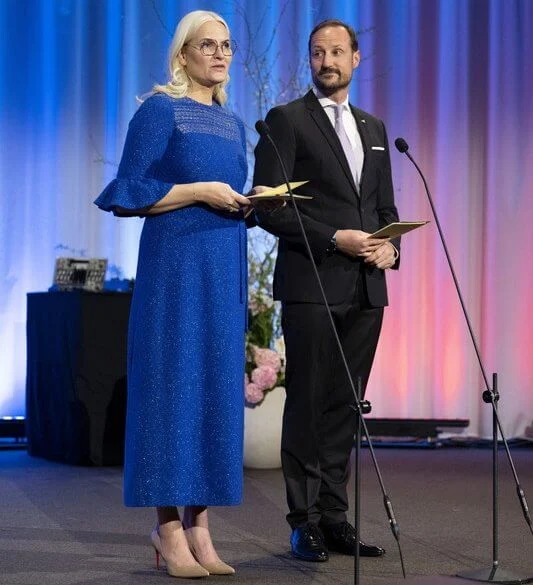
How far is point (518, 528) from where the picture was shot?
4.07m

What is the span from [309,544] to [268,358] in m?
2.31

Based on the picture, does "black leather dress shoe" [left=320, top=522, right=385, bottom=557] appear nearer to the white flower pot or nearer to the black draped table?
the white flower pot

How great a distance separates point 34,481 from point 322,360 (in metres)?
2.14

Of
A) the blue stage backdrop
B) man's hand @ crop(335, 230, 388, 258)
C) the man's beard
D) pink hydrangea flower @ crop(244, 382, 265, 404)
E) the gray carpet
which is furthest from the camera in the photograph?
the blue stage backdrop

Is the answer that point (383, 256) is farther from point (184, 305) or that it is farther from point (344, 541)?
point (344, 541)

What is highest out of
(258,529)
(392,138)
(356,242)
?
(392,138)

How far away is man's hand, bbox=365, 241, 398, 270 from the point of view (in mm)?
3484

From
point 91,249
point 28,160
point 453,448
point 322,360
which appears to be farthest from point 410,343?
point 322,360

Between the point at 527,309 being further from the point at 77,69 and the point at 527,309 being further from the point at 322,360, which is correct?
the point at 322,360

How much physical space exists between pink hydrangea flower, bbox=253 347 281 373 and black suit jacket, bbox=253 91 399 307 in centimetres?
212

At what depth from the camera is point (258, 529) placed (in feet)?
13.2

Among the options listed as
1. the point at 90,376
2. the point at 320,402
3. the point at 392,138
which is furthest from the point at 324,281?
the point at 392,138

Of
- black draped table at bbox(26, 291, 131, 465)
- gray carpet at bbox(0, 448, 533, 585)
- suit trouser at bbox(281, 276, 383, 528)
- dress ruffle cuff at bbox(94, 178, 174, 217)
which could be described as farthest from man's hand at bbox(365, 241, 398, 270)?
black draped table at bbox(26, 291, 131, 465)

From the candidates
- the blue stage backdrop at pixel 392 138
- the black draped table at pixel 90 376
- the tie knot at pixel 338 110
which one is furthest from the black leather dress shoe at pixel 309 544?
the blue stage backdrop at pixel 392 138
